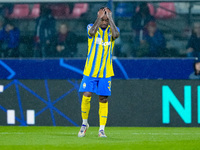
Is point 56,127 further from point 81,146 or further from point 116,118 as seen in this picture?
point 81,146

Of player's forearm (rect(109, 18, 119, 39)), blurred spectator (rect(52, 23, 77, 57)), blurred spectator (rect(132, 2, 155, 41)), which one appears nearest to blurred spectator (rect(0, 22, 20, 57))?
blurred spectator (rect(52, 23, 77, 57))

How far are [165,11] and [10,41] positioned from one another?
2604 millimetres

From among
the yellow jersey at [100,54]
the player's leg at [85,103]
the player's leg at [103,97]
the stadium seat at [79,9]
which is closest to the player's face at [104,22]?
the yellow jersey at [100,54]

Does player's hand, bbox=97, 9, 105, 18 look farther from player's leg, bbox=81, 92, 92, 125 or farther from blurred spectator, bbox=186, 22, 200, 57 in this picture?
blurred spectator, bbox=186, 22, 200, 57

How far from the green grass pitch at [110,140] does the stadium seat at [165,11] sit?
6.31 feet

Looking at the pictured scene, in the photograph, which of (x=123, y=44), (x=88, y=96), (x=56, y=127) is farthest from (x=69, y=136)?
(x=123, y=44)

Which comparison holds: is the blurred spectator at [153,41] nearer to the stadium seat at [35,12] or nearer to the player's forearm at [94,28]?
the stadium seat at [35,12]

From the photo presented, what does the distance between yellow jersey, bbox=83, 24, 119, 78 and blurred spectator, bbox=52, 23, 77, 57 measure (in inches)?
95.5

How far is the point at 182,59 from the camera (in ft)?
32.3

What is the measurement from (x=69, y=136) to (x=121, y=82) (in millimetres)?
2229

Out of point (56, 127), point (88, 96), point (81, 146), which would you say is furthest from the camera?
point (56, 127)

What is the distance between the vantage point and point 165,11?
9.84m

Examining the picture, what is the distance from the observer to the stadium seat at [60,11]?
10.0 meters

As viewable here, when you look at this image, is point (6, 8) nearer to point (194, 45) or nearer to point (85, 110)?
point (194, 45)
